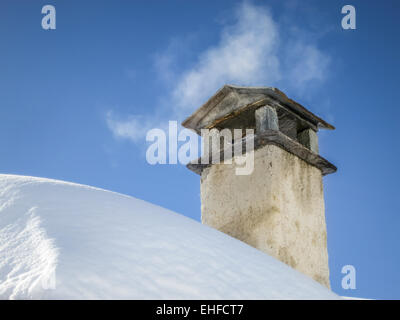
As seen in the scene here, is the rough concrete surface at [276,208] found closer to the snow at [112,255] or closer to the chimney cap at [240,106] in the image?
the chimney cap at [240,106]

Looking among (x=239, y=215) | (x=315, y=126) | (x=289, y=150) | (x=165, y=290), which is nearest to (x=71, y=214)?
(x=165, y=290)

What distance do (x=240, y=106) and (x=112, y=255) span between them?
12.2ft

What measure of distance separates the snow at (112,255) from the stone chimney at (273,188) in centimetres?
114

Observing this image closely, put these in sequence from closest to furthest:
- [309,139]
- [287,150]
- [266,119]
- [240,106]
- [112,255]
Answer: [112,255] → [287,150] → [266,119] → [240,106] → [309,139]

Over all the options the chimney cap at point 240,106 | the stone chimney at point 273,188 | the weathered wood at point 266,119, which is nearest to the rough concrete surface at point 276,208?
the stone chimney at point 273,188

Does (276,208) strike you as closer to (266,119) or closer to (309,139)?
(266,119)

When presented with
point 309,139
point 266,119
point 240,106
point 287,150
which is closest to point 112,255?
point 287,150

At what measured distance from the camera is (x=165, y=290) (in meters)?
2.45

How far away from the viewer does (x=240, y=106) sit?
5957mm

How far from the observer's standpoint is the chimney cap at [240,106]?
5.73 m

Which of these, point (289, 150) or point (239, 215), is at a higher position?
point (289, 150)
